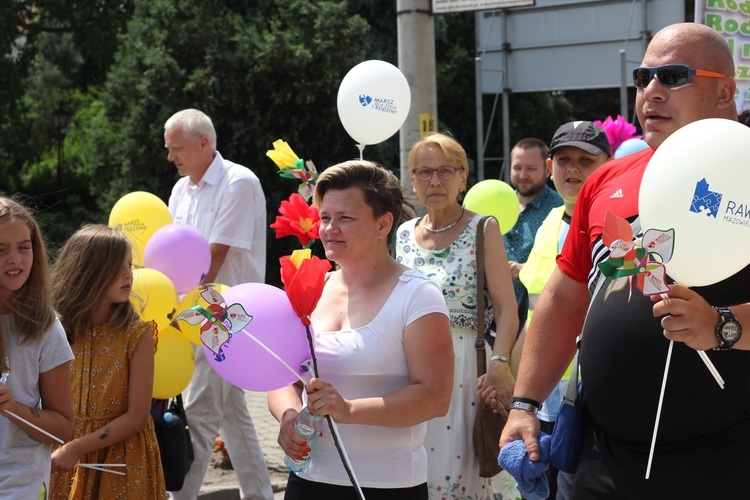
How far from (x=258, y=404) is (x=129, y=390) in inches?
208

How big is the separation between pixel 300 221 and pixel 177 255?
41.3 inches

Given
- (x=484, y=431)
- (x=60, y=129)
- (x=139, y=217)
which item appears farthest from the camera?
(x=60, y=129)

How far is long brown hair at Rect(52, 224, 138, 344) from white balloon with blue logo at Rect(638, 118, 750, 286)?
2.36m

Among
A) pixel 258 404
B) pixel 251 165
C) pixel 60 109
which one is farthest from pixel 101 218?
pixel 60 109

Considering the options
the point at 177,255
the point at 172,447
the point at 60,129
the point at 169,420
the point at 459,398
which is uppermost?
the point at 60,129

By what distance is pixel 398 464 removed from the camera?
9.70 feet

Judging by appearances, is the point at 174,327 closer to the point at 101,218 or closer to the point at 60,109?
the point at 101,218

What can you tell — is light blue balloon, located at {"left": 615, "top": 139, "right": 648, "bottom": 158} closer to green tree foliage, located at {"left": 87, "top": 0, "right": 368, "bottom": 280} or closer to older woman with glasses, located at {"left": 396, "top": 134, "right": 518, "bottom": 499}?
older woman with glasses, located at {"left": 396, "top": 134, "right": 518, "bottom": 499}

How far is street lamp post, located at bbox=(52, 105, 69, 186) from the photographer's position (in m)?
23.7

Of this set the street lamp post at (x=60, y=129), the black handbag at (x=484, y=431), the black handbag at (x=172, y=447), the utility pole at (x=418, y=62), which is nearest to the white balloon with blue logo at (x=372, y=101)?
the black handbag at (x=484, y=431)

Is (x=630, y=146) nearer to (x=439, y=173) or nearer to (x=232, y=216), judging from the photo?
(x=439, y=173)

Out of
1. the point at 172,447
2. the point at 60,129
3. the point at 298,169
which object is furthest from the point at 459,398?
the point at 60,129

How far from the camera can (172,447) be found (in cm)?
449

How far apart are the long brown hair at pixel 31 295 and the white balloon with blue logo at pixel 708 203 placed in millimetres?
2116
